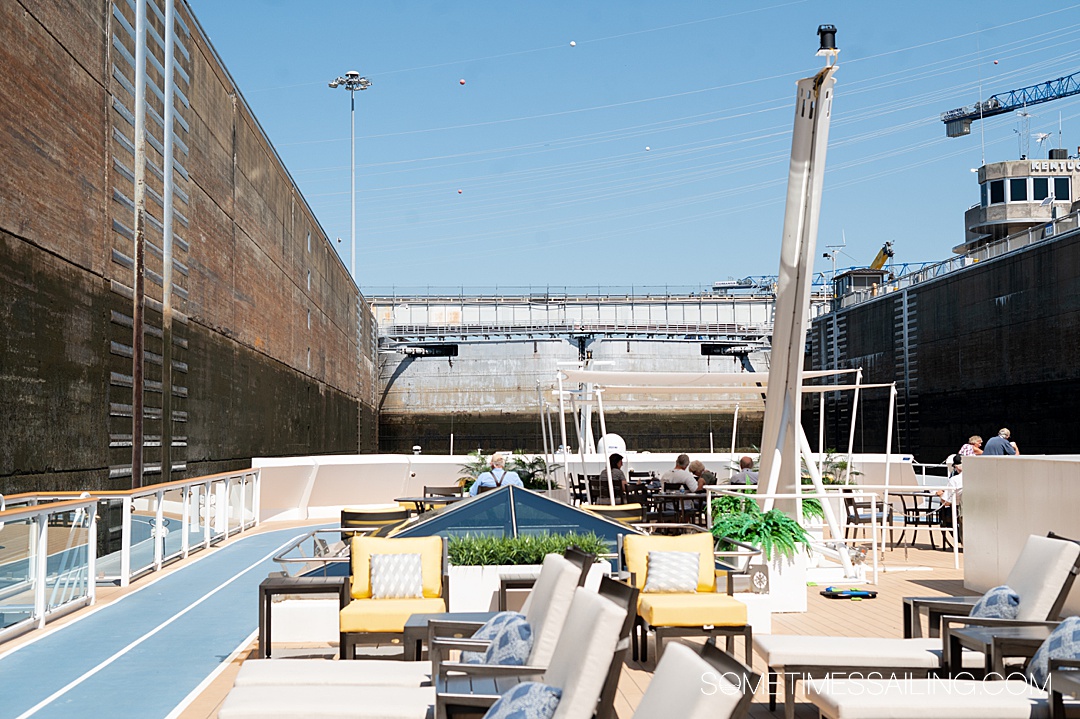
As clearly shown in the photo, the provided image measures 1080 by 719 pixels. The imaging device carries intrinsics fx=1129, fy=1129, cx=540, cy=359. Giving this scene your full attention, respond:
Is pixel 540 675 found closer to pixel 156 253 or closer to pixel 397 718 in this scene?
pixel 397 718

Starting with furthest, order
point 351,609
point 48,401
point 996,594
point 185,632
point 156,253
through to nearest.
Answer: point 156,253, point 48,401, point 185,632, point 351,609, point 996,594

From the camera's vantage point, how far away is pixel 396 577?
6938 millimetres

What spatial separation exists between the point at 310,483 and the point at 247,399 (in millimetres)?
2555

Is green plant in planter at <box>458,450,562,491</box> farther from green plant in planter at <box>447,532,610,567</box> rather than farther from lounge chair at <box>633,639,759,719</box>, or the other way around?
lounge chair at <box>633,639,759,719</box>

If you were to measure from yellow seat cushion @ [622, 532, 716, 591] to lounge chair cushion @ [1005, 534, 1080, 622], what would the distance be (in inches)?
83.1

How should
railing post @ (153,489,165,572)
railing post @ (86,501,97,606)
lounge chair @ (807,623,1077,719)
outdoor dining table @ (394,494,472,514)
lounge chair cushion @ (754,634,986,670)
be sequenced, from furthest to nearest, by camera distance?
outdoor dining table @ (394,494,472,514), railing post @ (153,489,165,572), railing post @ (86,501,97,606), lounge chair cushion @ (754,634,986,670), lounge chair @ (807,623,1077,719)

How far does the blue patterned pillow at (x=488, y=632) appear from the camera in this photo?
480 cm

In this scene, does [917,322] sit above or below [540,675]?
above

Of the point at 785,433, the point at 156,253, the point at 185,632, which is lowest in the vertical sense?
the point at 185,632

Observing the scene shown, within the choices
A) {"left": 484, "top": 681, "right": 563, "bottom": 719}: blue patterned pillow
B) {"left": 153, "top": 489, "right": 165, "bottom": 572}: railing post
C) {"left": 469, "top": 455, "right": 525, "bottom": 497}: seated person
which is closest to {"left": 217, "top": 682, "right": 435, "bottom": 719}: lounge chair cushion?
{"left": 484, "top": 681, "right": 563, "bottom": 719}: blue patterned pillow

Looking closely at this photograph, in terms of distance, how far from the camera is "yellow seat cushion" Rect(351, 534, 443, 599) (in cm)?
695

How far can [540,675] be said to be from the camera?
4250 mm

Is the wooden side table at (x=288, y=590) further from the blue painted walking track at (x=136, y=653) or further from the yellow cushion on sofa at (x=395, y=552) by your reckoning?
the blue painted walking track at (x=136, y=653)

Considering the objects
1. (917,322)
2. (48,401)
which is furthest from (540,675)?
(917,322)
